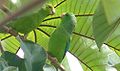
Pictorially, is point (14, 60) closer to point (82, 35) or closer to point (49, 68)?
point (49, 68)

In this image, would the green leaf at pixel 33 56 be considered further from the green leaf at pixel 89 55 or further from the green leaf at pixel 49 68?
the green leaf at pixel 89 55

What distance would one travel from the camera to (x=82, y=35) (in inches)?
23.5

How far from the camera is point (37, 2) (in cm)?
8

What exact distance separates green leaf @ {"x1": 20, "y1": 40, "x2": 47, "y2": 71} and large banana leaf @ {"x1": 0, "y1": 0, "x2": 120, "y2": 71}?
219mm

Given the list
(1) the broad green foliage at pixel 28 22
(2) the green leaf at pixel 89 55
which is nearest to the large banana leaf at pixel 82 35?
(2) the green leaf at pixel 89 55

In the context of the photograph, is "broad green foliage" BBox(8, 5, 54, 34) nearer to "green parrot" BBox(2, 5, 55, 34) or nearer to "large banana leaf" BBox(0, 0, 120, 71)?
"green parrot" BBox(2, 5, 55, 34)

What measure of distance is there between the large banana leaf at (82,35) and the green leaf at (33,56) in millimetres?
219

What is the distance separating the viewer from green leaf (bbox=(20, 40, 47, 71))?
32 cm

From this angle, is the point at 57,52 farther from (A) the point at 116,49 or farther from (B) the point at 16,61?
(A) the point at 116,49

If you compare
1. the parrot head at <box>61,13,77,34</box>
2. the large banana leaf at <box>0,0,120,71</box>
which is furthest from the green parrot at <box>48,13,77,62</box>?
the large banana leaf at <box>0,0,120,71</box>

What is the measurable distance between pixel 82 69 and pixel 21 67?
9.8 inches

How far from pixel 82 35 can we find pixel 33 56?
0.29 metres

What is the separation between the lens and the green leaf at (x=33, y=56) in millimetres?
318

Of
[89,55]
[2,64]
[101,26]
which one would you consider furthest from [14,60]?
[89,55]
